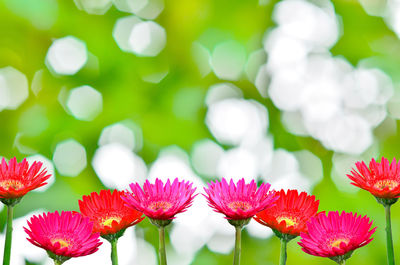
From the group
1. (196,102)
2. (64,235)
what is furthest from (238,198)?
(196,102)

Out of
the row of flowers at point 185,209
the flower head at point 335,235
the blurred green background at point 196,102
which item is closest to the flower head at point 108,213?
the row of flowers at point 185,209

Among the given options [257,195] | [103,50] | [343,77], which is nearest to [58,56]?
[103,50]

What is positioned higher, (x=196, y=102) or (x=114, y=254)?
(x=196, y=102)

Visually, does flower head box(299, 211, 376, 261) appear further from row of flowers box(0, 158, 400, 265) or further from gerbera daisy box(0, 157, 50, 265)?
gerbera daisy box(0, 157, 50, 265)

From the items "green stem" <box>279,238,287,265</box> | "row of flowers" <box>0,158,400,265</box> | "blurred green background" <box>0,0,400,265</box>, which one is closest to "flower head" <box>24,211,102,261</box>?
"row of flowers" <box>0,158,400,265</box>

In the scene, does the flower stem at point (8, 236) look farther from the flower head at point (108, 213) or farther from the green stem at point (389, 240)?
the green stem at point (389, 240)

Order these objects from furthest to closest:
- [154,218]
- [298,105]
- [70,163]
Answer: [298,105] → [70,163] → [154,218]

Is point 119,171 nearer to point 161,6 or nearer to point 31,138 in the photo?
point 31,138

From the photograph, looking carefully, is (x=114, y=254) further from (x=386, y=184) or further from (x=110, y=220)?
(x=386, y=184)
